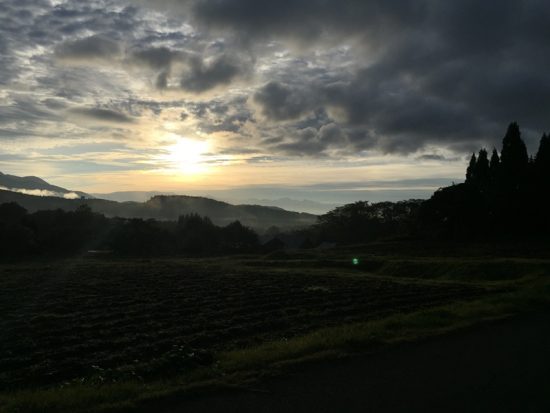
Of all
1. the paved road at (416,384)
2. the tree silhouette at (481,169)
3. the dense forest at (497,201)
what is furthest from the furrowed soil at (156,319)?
the tree silhouette at (481,169)

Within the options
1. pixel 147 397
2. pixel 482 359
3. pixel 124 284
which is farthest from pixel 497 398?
pixel 124 284

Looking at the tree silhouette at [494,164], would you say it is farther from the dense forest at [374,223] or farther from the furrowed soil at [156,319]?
the furrowed soil at [156,319]

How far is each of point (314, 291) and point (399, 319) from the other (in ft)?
48.6

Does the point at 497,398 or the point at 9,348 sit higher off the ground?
the point at 497,398

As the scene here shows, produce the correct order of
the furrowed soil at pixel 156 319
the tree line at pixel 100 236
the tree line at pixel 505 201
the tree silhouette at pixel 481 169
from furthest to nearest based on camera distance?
the tree line at pixel 100 236 < the tree silhouette at pixel 481 169 < the tree line at pixel 505 201 < the furrowed soil at pixel 156 319

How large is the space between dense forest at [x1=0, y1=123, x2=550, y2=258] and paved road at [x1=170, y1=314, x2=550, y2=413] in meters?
54.8

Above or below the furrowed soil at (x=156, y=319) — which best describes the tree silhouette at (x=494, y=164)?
above

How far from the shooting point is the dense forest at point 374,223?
62.8m

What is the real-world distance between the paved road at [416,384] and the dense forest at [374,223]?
5481 centimetres

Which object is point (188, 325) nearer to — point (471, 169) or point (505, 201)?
point (505, 201)

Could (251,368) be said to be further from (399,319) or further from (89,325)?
(89,325)

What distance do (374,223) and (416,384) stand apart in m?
114

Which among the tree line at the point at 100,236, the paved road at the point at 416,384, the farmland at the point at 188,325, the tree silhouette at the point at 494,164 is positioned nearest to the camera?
→ the paved road at the point at 416,384

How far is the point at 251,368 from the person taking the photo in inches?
427
